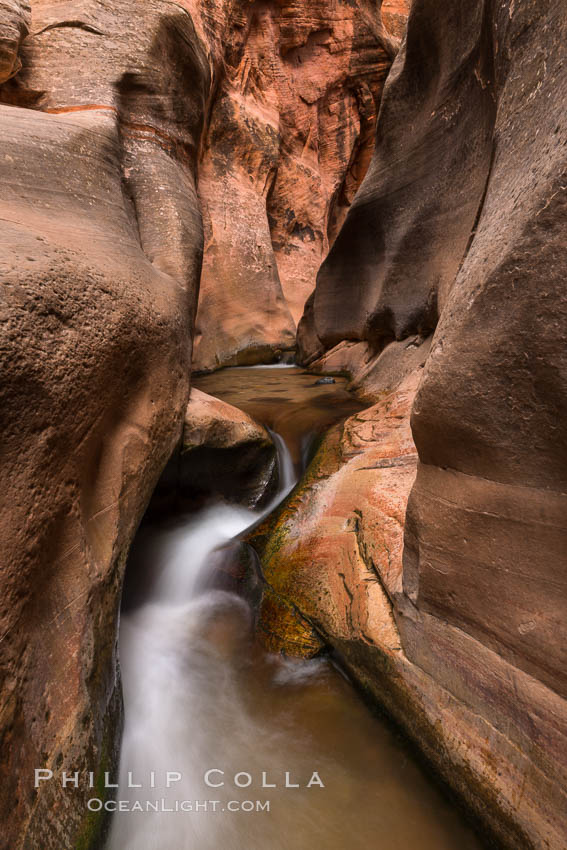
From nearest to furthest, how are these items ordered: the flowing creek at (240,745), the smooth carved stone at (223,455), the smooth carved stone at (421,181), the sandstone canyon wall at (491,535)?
the sandstone canyon wall at (491,535), the flowing creek at (240,745), the smooth carved stone at (223,455), the smooth carved stone at (421,181)

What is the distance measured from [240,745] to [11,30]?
Answer: 5747 millimetres

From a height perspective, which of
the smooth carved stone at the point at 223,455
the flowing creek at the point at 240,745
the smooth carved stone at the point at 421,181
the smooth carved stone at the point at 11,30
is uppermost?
the smooth carved stone at the point at 11,30

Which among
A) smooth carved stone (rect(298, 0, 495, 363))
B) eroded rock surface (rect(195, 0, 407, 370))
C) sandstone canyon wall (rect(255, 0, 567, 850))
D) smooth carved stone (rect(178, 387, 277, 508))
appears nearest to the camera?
sandstone canyon wall (rect(255, 0, 567, 850))

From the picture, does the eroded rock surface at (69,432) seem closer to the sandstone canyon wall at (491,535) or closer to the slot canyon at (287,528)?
the slot canyon at (287,528)

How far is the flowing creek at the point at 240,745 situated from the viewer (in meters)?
1.55

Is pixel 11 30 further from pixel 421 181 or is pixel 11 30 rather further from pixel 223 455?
pixel 223 455

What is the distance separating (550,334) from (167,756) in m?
2.17

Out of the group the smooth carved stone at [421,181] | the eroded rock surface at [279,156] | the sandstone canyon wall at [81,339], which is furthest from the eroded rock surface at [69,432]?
the eroded rock surface at [279,156]

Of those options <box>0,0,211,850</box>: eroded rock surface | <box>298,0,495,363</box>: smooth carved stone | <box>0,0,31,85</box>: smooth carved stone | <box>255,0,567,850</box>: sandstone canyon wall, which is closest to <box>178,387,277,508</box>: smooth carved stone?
<box>0,0,211,850</box>: eroded rock surface

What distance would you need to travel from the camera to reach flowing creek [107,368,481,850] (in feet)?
5.08

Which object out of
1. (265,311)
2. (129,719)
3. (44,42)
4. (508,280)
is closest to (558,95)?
(508,280)

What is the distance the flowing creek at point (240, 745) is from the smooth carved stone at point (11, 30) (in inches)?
182

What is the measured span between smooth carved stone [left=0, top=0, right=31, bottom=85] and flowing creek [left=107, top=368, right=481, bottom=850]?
4.62m

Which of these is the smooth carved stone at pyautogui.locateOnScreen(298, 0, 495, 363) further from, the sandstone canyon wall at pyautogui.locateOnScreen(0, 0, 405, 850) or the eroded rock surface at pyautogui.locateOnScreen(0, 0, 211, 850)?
the eroded rock surface at pyautogui.locateOnScreen(0, 0, 211, 850)
